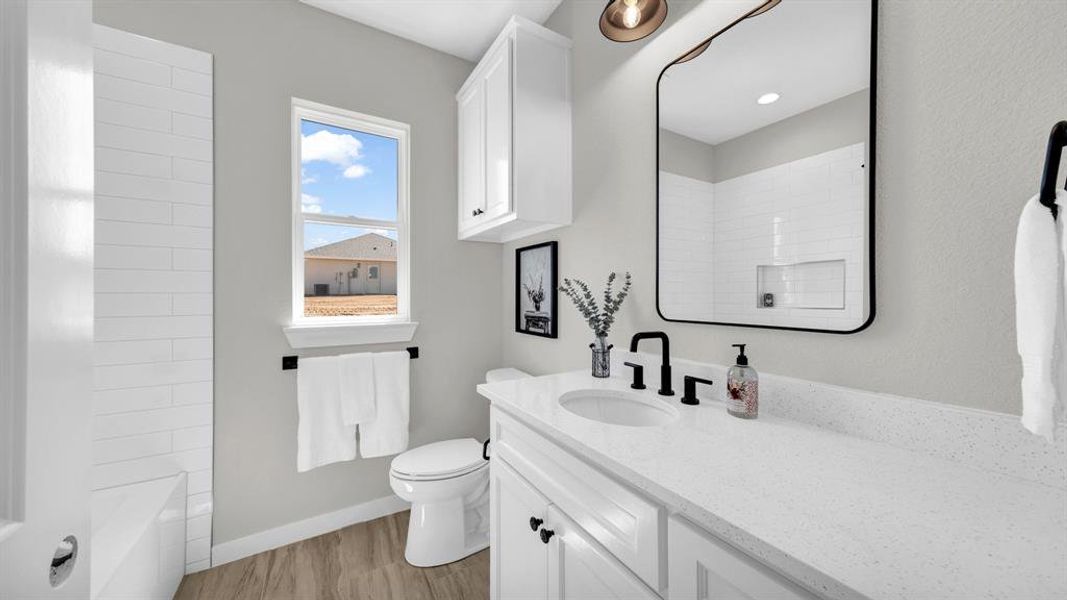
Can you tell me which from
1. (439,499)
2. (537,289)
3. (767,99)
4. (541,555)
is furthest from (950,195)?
(439,499)

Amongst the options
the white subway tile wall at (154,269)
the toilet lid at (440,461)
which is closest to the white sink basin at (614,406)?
the toilet lid at (440,461)

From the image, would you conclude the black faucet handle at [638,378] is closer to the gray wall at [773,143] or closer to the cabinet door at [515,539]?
the cabinet door at [515,539]

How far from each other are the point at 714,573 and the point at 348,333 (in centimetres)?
188

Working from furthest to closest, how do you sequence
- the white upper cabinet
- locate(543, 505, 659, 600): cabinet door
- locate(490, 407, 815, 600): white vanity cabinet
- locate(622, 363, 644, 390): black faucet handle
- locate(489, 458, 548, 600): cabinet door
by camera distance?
the white upper cabinet → locate(622, 363, 644, 390): black faucet handle → locate(489, 458, 548, 600): cabinet door → locate(543, 505, 659, 600): cabinet door → locate(490, 407, 815, 600): white vanity cabinet

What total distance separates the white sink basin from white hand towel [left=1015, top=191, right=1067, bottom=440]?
2.47 feet

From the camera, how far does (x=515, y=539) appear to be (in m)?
1.18

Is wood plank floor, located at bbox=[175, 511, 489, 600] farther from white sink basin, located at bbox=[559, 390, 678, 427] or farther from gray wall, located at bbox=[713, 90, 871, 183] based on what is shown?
gray wall, located at bbox=[713, 90, 871, 183]

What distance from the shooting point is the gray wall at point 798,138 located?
3.02 feet

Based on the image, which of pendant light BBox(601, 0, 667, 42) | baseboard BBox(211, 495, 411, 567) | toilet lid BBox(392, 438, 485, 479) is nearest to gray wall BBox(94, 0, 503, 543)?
baseboard BBox(211, 495, 411, 567)

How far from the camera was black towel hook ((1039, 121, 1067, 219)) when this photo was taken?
1.76 ft

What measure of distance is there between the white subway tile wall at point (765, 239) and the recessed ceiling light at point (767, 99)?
0.19 m

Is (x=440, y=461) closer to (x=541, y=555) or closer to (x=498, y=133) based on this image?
(x=541, y=555)

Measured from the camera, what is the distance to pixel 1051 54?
685 millimetres

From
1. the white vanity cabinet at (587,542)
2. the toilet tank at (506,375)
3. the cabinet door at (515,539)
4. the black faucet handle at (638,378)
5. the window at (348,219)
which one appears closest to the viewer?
the white vanity cabinet at (587,542)
